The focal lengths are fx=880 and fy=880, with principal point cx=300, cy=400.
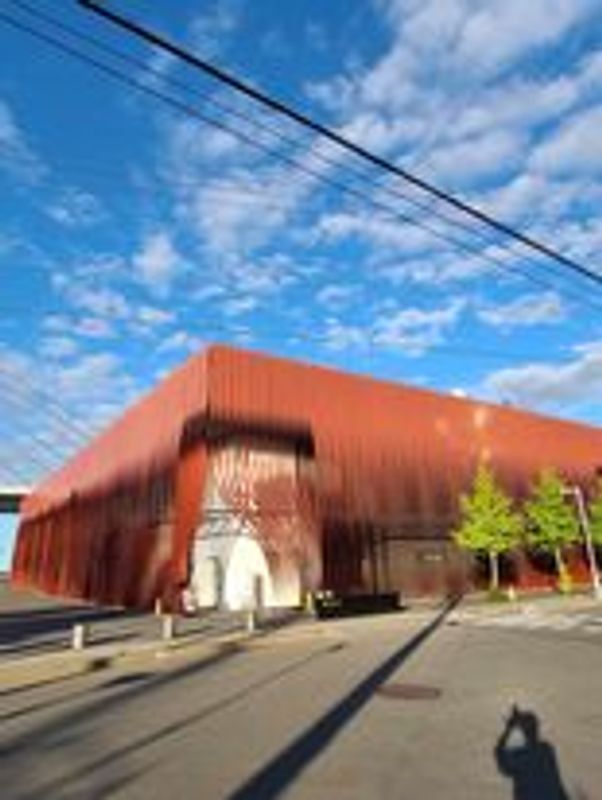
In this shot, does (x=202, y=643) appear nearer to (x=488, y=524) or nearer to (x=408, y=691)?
(x=408, y=691)

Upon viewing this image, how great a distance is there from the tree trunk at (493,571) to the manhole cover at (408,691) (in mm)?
31211

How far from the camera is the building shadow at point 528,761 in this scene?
299 inches

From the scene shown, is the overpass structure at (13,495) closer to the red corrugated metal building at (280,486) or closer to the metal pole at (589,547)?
the red corrugated metal building at (280,486)

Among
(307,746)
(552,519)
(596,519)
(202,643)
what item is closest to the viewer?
(307,746)

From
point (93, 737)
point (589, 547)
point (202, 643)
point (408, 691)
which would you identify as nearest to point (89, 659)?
point (202, 643)

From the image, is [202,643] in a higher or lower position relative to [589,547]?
lower

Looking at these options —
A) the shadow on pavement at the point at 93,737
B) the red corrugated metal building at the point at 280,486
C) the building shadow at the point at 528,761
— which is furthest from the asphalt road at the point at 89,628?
the building shadow at the point at 528,761

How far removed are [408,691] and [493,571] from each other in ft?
110

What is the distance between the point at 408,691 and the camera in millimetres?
13719

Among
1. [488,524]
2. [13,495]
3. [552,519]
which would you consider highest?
[13,495]

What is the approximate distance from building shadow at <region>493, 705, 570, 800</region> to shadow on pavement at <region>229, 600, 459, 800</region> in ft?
6.32

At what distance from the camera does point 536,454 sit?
2255 inches

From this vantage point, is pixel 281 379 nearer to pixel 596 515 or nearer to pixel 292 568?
pixel 292 568

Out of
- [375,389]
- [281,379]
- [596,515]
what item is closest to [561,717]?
[281,379]
